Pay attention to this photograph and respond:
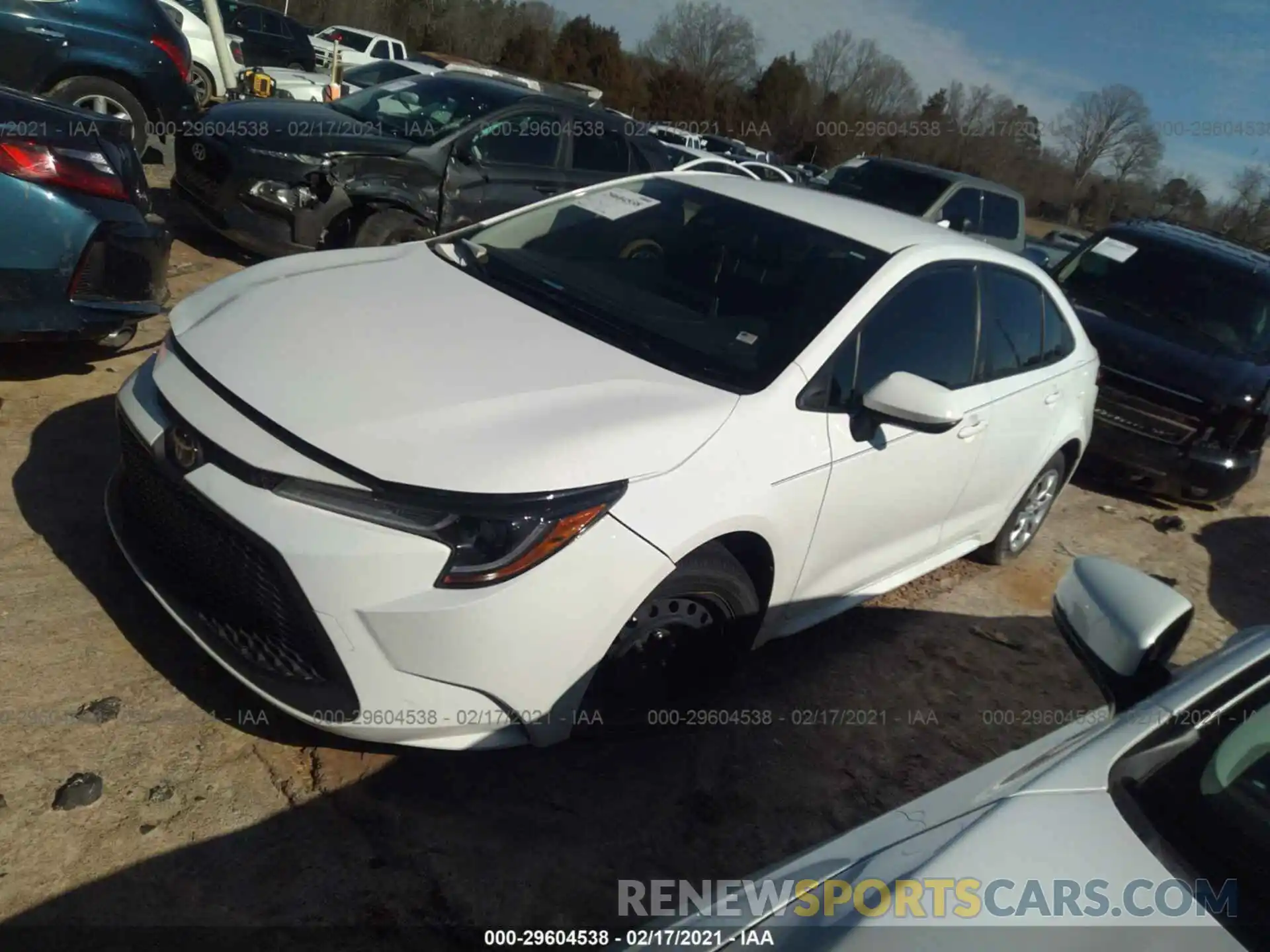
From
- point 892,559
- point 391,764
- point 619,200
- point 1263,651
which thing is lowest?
point 391,764

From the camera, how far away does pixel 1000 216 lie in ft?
38.7

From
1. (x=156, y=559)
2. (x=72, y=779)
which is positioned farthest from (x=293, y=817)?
(x=156, y=559)

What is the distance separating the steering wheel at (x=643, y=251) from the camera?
144 inches

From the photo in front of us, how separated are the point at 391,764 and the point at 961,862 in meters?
1.75

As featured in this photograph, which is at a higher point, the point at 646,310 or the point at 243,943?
the point at 646,310

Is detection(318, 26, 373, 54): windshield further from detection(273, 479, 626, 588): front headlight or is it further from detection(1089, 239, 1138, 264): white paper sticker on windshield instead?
detection(273, 479, 626, 588): front headlight

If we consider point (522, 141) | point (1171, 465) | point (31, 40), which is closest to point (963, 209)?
point (1171, 465)

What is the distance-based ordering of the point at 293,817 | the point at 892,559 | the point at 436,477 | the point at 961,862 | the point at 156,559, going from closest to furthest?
the point at 961,862, the point at 436,477, the point at 293,817, the point at 156,559, the point at 892,559

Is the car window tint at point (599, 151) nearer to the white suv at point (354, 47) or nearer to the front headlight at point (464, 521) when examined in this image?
the front headlight at point (464, 521)

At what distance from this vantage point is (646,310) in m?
3.39

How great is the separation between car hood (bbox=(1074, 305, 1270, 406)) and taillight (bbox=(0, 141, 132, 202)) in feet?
19.1

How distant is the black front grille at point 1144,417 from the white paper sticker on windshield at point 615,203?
13.9ft

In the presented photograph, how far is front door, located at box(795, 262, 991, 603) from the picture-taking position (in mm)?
3252

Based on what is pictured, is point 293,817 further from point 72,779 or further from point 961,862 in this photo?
point 961,862
